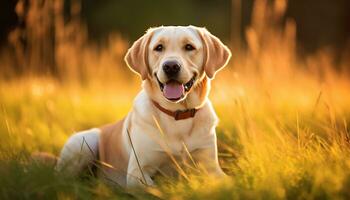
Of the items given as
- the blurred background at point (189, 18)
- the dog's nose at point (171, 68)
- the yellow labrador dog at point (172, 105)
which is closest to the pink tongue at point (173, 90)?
the yellow labrador dog at point (172, 105)

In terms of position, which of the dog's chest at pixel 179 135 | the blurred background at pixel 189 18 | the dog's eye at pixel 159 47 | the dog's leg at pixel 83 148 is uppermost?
the dog's eye at pixel 159 47

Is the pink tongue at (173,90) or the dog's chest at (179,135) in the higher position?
the pink tongue at (173,90)

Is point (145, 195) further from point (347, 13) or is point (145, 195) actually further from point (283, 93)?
point (347, 13)

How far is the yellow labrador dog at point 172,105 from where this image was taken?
4.64m

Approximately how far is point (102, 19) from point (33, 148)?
12018 millimetres

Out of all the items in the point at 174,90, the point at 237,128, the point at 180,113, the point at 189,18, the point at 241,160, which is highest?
the point at 174,90

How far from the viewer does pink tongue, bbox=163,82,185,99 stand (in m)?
4.54

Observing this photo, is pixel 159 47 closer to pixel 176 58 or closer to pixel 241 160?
pixel 176 58

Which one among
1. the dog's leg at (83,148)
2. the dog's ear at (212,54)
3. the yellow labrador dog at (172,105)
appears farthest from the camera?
the dog's leg at (83,148)

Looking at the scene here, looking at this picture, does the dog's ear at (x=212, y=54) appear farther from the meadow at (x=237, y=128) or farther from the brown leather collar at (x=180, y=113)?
the brown leather collar at (x=180, y=113)

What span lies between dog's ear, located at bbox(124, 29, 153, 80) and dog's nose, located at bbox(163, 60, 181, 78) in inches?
12.7

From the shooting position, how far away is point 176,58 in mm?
4555

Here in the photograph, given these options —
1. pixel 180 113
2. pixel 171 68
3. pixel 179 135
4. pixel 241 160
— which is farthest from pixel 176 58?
pixel 241 160

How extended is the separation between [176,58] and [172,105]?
444 millimetres
